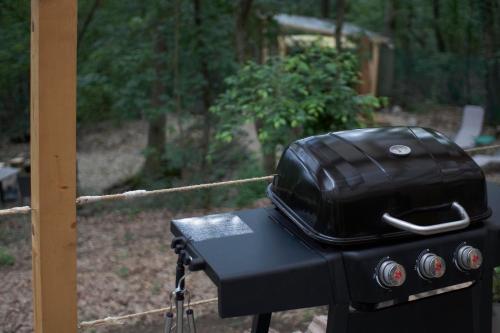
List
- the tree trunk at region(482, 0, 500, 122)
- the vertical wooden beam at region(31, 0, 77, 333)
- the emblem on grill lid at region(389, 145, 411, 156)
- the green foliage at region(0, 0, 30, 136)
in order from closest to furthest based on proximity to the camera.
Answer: the emblem on grill lid at region(389, 145, 411, 156)
the vertical wooden beam at region(31, 0, 77, 333)
the green foliage at region(0, 0, 30, 136)
the tree trunk at region(482, 0, 500, 122)

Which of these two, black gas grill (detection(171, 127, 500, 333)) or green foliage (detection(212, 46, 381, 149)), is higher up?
black gas grill (detection(171, 127, 500, 333))

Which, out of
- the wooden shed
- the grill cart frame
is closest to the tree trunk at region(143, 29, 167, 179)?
the wooden shed

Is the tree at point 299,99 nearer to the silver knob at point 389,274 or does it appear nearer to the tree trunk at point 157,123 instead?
the tree trunk at point 157,123

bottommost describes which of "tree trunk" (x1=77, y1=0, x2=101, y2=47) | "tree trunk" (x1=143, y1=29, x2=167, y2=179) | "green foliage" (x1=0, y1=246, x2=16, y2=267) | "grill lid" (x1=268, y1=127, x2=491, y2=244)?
"green foliage" (x1=0, y1=246, x2=16, y2=267)

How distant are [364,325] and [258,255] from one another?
0.39 m

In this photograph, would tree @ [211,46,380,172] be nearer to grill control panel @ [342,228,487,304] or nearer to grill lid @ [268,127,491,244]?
grill lid @ [268,127,491,244]

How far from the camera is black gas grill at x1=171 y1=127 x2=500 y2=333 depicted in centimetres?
187

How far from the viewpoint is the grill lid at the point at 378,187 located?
1.91m

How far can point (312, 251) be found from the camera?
1947mm

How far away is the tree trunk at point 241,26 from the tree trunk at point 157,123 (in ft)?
4.36

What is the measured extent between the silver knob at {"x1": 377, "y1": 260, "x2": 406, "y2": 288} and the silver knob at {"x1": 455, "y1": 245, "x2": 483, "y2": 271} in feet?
0.73

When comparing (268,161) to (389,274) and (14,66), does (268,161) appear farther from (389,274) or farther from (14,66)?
(389,274)

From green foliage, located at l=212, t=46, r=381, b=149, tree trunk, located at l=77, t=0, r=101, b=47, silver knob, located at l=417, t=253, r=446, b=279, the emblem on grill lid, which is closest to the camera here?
silver knob, located at l=417, t=253, r=446, b=279

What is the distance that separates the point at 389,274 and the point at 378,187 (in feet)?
0.84
